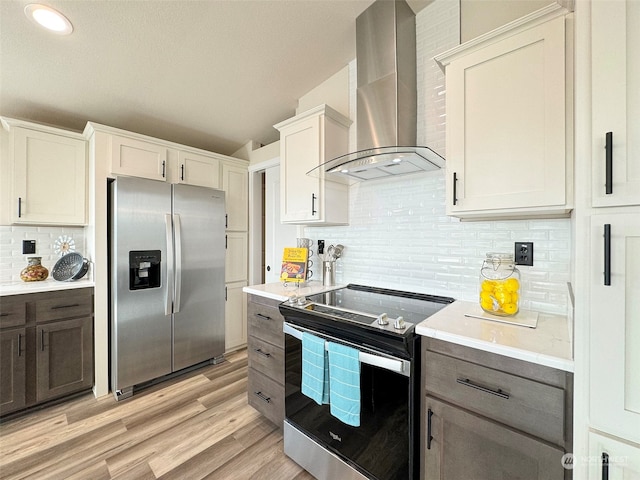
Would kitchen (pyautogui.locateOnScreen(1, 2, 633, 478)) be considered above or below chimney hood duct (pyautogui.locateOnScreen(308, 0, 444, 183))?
below

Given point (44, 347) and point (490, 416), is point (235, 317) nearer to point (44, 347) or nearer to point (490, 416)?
point (44, 347)

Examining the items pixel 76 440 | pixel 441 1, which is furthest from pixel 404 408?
pixel 441 1

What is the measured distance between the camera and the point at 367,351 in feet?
4.08

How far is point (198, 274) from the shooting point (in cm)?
273

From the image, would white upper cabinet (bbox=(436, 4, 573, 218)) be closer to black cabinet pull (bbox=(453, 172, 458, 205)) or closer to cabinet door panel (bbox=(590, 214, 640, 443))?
black cabinet pull (bbox=(453, 172, 458, 205))

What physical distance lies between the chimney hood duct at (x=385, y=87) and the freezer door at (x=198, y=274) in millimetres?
1475

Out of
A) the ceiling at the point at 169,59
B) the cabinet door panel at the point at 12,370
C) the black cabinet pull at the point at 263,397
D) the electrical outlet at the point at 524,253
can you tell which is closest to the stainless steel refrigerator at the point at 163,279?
the cabinet door panel at the point at 12,370

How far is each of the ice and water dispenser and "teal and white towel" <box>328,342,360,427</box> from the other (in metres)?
1.91

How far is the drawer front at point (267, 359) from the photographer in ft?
5.91

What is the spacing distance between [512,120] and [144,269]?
2812 millimetres

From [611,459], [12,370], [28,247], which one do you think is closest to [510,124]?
[611,459]

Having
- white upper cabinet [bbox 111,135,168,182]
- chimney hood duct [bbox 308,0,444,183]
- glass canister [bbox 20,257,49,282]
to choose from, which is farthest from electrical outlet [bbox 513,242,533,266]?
glass canister [bbox 20,257,49,282]

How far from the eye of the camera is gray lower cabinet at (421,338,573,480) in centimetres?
88

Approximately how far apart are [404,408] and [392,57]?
6.61 feet
